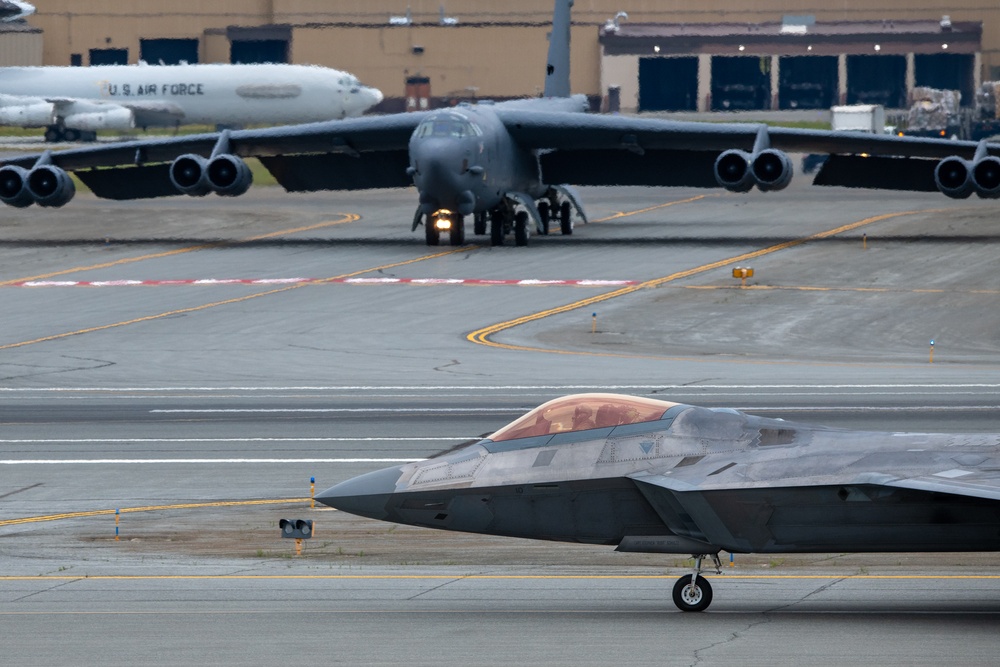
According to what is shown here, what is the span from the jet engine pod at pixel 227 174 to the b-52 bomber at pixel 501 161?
1.2 inches

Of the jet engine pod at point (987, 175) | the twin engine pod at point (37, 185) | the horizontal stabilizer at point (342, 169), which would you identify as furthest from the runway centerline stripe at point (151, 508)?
the twin engine pod at point (37, 185)

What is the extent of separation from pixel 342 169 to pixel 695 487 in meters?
40.2

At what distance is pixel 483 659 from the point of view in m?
13.0

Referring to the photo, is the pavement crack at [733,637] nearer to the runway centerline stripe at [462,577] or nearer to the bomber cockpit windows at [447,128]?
the runway centerline stripe at [462,577]

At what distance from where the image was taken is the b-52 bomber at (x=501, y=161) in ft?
152

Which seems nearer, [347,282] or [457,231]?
[347,282]

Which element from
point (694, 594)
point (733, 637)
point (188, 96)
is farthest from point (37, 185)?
point (188, 96)

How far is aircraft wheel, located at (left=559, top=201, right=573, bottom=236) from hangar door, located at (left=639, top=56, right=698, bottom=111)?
193 ft

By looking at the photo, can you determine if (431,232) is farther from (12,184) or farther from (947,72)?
(947,72)

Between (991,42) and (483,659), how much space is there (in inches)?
4029

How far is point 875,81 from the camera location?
11488 cm

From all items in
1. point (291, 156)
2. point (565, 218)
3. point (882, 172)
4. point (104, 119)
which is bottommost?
point (565, 218)

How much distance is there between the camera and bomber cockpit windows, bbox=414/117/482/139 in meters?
45.6

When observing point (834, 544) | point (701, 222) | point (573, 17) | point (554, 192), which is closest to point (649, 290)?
point (554, 192)
